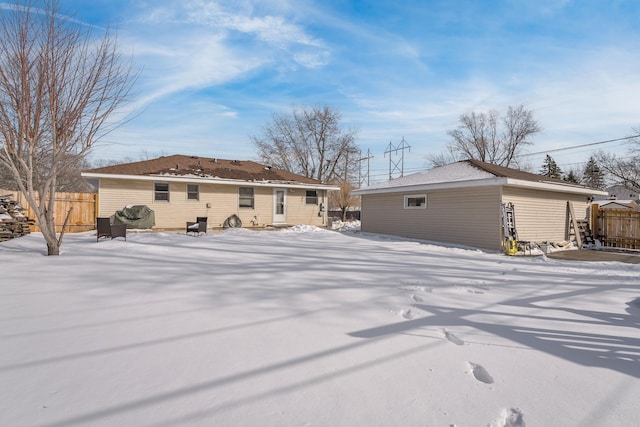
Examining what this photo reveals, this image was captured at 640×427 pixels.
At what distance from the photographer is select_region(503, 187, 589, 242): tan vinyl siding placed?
39.1ft

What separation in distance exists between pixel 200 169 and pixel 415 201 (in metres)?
10.1

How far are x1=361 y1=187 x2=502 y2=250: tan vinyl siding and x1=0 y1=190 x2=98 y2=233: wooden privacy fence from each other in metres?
12.2

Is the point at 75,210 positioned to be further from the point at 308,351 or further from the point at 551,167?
the point at 551,167

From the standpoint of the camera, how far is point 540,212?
12.7m

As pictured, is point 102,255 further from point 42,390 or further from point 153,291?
point 42,390

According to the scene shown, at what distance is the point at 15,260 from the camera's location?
6.49 m

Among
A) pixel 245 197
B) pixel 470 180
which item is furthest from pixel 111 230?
pixel 470 180

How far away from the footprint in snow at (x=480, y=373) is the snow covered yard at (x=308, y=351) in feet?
0.04

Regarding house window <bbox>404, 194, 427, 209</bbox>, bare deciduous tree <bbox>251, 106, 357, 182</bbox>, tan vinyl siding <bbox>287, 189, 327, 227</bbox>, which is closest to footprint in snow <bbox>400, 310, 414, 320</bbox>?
house window <bbox>404, 194, 427, 209</bbox>

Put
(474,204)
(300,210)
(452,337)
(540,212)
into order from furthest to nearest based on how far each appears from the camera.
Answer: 1. (300,210)
2. (540,212)
3. (474,204)
4. (452,337)

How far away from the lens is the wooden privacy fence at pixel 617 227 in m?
13.4

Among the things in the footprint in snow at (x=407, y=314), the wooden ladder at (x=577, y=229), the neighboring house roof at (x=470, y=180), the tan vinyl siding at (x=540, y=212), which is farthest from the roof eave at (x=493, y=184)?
the footprint in snow at (x=407, y=314)

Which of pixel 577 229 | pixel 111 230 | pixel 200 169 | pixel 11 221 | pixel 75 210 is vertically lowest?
pixel 577 229

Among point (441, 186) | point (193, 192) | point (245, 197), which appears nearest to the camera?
point (441, 186)
